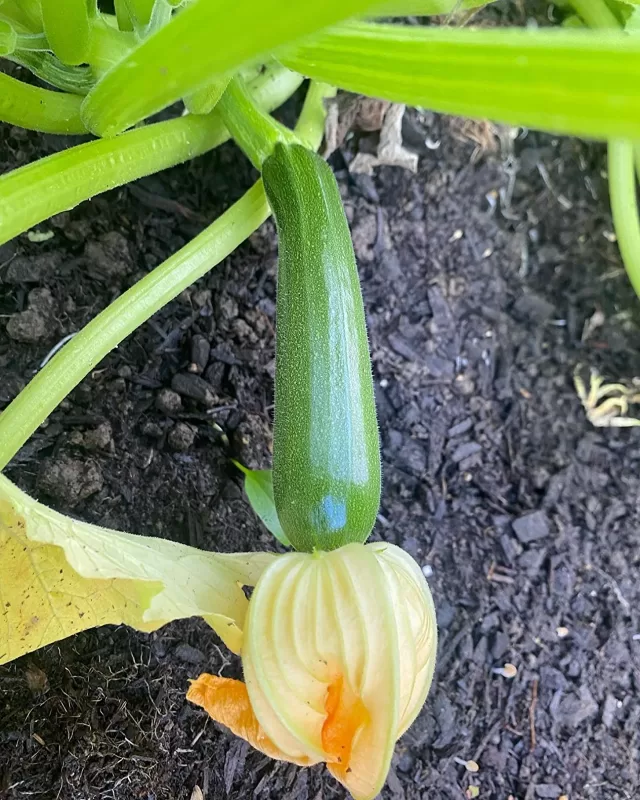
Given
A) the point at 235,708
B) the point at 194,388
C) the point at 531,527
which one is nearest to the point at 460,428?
the point at 531,527

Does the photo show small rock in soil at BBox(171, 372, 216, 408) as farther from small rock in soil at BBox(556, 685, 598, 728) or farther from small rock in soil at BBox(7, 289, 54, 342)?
small rock in soil at BBox(556, 685, 598, 728)

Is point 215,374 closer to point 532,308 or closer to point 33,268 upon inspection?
point 33,268

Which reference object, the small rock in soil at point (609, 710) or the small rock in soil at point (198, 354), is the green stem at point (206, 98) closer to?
the small rock in soil at point (198, 354)

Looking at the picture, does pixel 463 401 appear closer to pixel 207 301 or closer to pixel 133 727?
pixel 207 301

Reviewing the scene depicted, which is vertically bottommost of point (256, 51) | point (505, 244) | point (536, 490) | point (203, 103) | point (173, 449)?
point (536, 490)

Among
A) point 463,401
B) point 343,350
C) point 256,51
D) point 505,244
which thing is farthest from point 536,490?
point 256,51

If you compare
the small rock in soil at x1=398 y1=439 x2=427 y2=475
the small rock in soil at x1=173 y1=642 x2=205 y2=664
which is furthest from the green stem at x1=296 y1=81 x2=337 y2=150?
the small rock in soil at x1=173 y1=642 x2=205 y2=664
